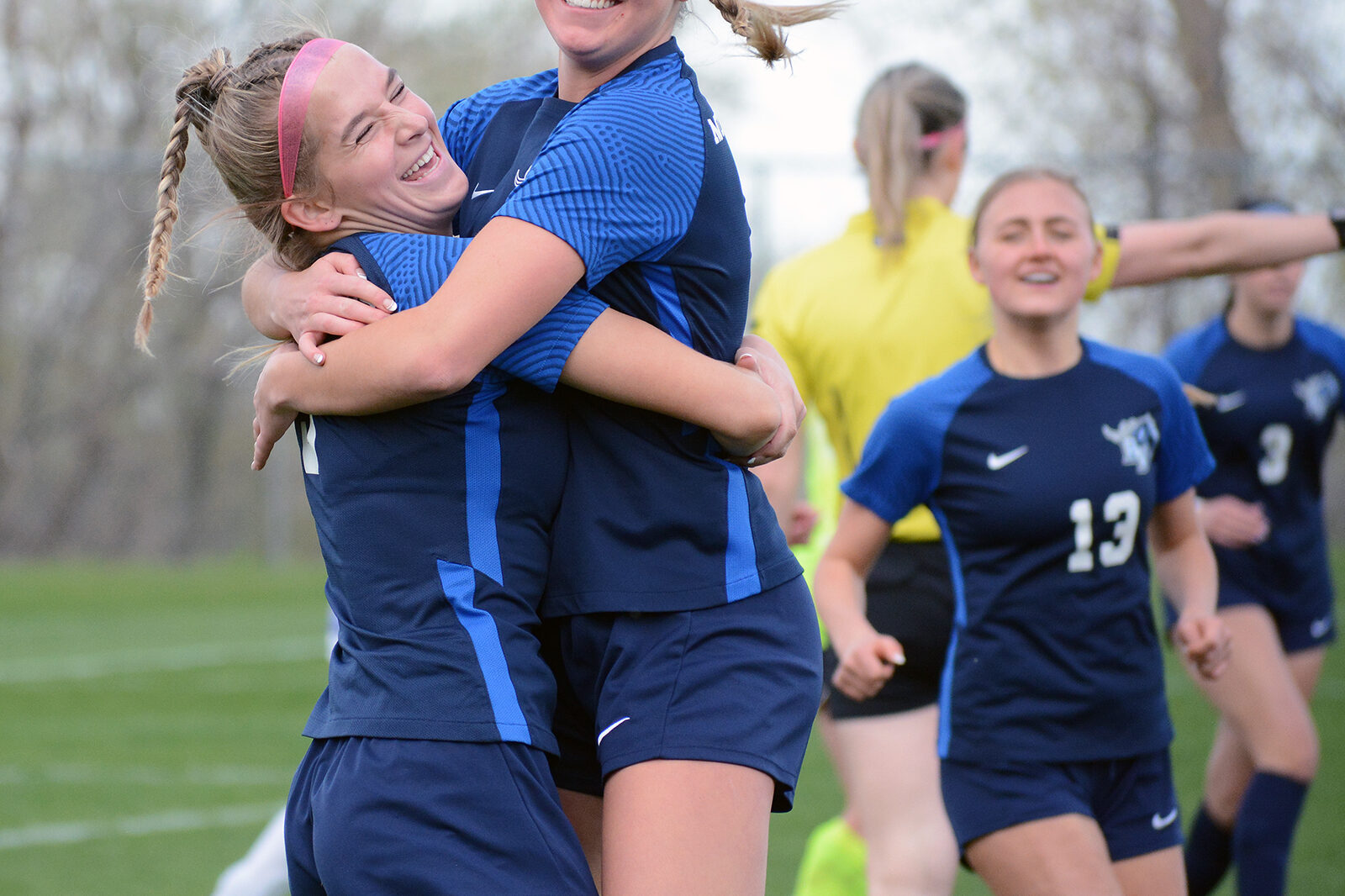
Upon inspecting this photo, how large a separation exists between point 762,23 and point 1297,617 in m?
3.85

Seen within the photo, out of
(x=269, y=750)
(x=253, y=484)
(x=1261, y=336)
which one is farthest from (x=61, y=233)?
(x=1261, y=336)

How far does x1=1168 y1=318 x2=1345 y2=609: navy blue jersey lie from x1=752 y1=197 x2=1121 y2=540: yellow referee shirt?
1700mm

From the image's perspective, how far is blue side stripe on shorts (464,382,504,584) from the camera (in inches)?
80.7

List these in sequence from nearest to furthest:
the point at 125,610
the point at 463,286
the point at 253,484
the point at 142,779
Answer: the point at 463,286 → the point at 142,779 → the point at 125,610 → the point at 253,484

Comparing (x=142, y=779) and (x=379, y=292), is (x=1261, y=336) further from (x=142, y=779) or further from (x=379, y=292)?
(x=142, y=779)

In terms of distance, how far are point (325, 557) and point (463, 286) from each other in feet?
1.58

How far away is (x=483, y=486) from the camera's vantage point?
6.75ft

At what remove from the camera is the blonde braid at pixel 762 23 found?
225 centimetres

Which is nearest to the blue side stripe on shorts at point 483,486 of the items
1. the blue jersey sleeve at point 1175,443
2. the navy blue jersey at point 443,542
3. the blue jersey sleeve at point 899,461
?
the navy blue jersey at point 443,542

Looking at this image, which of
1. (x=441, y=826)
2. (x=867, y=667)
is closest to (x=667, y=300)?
(x=441, y=826)

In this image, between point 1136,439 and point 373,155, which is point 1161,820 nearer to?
point 1136,439

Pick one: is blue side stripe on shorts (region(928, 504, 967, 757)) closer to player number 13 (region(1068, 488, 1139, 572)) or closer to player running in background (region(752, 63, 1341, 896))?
player number 13 (region(1068, 488, 1139, 572))

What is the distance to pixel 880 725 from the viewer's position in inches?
153

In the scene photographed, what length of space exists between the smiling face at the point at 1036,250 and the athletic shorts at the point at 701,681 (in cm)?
146
